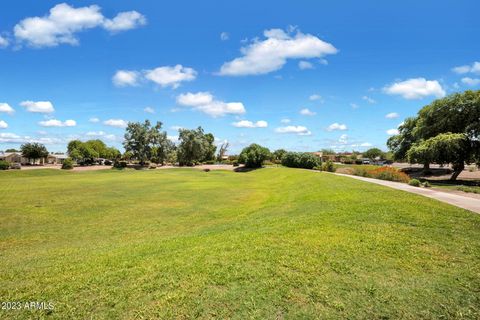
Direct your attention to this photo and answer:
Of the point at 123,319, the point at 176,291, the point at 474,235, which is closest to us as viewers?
the point at 123,319

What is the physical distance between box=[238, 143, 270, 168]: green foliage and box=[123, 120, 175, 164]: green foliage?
2760 centimetres

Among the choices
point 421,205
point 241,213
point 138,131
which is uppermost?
point 138,131

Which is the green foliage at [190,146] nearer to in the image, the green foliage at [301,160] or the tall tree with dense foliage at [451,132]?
the green foliage at [301,160]

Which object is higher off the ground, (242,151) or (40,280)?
(242,151)

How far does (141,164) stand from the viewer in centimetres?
7544

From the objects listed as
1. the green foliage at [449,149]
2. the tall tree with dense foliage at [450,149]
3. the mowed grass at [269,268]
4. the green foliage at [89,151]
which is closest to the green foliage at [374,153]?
the tall tree with dense foliage at [450,149]

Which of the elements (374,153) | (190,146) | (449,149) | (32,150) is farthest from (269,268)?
(374,153)

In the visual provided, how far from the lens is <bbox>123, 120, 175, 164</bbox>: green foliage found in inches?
2891

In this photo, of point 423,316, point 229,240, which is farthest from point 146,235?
point 423,316

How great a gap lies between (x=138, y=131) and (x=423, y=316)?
76173mm

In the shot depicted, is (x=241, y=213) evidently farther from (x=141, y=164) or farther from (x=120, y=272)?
(x=141, y=164)

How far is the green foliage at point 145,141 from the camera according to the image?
Answer: 7344cm

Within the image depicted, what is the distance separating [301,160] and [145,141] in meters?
43.4

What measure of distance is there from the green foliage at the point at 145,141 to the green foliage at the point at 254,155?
27.6m
